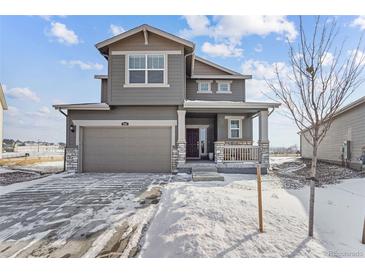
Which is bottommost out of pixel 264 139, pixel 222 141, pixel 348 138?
pixel 222 141

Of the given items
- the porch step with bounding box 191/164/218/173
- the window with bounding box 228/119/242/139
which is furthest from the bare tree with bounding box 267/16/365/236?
the window with bounding box 228/119/242/139

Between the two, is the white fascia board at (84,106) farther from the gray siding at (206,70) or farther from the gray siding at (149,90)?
the gray siding at (206,70)

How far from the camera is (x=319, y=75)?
393cm

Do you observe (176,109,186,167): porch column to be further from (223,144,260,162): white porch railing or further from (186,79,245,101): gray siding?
(186,79,245,101): gray siding

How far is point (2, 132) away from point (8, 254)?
16362 mm

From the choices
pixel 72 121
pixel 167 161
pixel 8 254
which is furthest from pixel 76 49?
pixel 8 254

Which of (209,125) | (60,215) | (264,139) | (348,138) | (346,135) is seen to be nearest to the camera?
(60,215)

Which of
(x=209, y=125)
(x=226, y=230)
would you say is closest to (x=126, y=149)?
(x=209, y=125)

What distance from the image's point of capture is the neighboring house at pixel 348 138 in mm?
10914

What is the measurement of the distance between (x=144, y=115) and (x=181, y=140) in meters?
2.10

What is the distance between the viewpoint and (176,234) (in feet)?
11.4

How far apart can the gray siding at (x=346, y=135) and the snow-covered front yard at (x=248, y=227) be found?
6.71 m

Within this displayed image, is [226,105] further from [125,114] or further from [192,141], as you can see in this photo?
[125,114]
